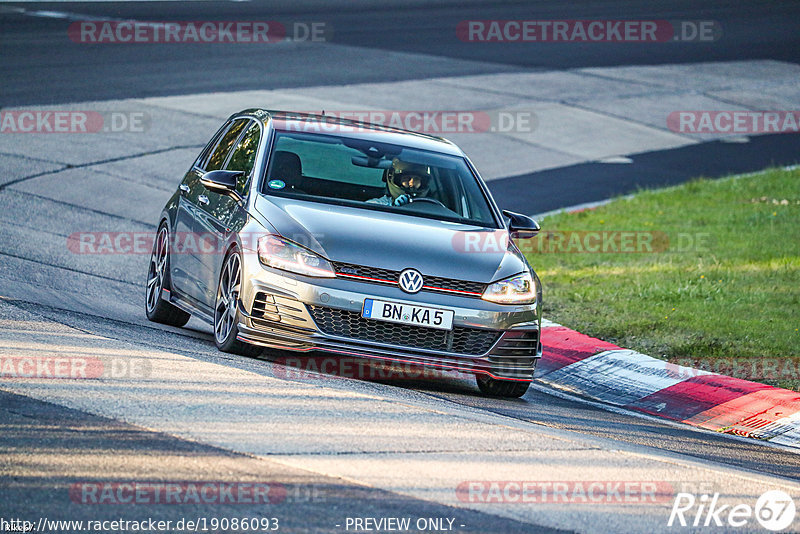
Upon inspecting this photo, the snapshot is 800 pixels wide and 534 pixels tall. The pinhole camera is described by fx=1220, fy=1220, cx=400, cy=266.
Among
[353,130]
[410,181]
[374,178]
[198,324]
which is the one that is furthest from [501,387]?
[198,324]

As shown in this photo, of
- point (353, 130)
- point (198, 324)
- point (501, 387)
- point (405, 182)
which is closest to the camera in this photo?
point (501, 387)

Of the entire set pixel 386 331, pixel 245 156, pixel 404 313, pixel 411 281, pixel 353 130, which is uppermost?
pixel 353 130

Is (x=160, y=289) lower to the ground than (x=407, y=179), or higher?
lower

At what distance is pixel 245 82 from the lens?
2317 cm

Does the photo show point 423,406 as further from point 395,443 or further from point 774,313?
point 774,313

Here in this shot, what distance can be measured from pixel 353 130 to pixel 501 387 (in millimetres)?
2357

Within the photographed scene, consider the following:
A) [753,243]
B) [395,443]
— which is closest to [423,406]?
[395,443]

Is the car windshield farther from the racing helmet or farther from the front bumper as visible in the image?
the front bumper

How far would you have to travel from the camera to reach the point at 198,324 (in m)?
10.6

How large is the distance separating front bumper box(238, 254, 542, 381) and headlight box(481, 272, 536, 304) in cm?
7

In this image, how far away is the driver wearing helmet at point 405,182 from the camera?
8914 millimetres

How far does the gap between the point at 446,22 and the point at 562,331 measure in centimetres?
2406

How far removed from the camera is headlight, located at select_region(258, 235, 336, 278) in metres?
7.65

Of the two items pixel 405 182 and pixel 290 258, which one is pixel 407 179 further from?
pixel 290 258
